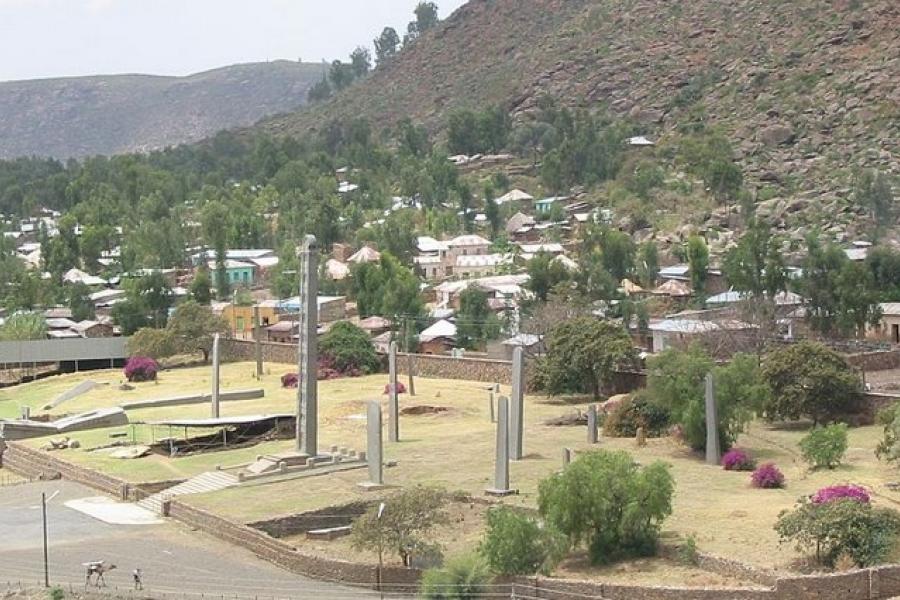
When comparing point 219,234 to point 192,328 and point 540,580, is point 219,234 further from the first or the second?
point 540,580

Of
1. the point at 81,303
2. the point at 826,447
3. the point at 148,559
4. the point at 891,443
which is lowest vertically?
the point at 148,559

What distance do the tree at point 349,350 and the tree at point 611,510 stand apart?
3213 centimetres

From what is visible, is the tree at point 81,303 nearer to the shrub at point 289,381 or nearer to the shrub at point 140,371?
the shrub at point 140,371

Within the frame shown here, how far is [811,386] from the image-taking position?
142 ft

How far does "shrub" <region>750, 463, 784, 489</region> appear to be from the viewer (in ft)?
115

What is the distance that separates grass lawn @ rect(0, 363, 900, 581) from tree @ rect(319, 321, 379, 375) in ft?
13.0

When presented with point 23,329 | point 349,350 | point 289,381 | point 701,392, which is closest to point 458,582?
point 701,392

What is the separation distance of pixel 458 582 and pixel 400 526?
3.49 metres

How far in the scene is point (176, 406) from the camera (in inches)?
2194

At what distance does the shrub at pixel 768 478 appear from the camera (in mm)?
34969

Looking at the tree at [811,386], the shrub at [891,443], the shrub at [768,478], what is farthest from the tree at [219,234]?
the shrub at [768,478]

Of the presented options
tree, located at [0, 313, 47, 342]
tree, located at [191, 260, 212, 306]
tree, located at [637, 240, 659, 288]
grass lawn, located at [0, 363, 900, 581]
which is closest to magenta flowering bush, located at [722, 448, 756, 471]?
grass lawn, located at [0, 363, 900, 581]

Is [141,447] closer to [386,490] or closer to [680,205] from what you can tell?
[386,490]

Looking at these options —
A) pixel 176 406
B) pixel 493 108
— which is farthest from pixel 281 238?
pixel 176 406
